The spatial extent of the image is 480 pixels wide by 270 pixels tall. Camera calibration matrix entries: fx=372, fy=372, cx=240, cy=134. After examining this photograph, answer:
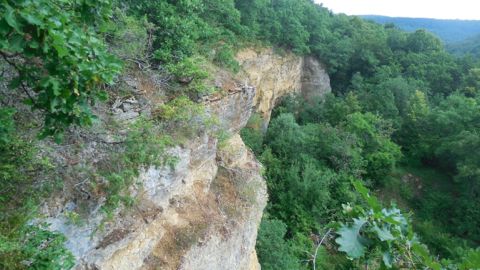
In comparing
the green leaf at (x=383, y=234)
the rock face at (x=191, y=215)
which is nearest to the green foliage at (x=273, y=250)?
the rock face at (x=191, y=215)

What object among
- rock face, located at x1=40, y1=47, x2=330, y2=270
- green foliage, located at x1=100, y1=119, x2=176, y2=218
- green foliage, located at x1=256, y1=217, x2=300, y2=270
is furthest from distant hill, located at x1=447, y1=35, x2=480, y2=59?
green foliage, located at x1=100, y1=119, x2=176, y2=218

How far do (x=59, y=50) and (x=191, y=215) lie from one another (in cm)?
557

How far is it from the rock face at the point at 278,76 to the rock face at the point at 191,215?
5492 millimetres

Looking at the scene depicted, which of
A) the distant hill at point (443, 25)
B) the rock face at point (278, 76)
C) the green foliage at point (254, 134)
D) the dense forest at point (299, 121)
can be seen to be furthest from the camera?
the distant hill at point (443, 25)

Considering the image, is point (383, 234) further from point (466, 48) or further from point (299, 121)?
Result: point (466, 48)

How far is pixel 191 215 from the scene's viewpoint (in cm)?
761

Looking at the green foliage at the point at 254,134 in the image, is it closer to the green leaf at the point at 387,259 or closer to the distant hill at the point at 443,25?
the green leaf at the point at 387,259

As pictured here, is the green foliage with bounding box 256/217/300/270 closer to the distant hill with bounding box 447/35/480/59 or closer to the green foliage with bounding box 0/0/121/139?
the green foliage with bounding box 0/0/121/139

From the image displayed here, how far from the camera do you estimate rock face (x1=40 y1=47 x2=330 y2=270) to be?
5340mm

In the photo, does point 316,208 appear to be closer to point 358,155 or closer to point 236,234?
point 358,155

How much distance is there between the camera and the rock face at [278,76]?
1791 centimetres

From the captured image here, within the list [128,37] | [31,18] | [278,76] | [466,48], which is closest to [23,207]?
[31,18]

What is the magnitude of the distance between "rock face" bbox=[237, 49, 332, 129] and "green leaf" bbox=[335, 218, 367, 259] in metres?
12.8

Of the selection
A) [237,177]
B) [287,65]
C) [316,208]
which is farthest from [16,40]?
[287,65]
